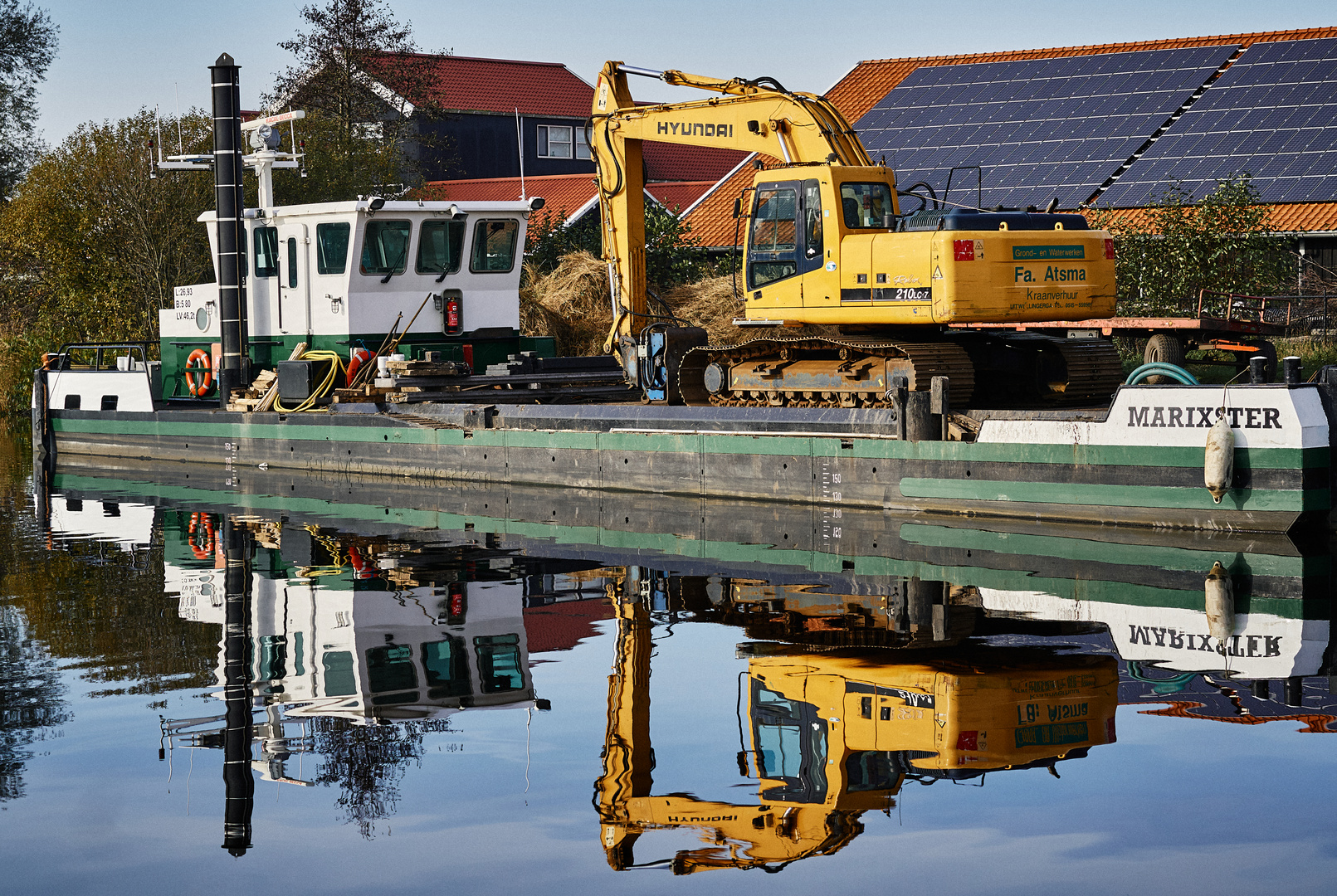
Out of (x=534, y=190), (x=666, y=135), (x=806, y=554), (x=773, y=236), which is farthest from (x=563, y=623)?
(x=534, y=190)

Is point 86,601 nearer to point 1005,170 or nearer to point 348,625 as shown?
point 348,625

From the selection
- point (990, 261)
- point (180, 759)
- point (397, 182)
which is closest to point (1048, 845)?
point (180, 759)

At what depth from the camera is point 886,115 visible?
1503 inches

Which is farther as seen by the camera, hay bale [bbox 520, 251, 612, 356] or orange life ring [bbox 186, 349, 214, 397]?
hay bale [bbox 520, 251, 612, 356]

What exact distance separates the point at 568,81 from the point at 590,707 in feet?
187

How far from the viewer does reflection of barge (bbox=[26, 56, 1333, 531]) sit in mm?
13859

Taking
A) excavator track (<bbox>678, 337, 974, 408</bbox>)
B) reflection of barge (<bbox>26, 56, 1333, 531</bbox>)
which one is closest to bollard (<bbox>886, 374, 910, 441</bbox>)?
reflection of barge (<bbox>26, 56, 1333, 531</bbox>)

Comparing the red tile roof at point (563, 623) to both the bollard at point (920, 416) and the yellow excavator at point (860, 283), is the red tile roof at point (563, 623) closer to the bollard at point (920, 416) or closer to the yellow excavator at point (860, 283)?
the bollard at point (920, 416)

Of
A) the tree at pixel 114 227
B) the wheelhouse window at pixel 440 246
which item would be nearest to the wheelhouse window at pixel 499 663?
the wheelhouse window at pixel 440 246

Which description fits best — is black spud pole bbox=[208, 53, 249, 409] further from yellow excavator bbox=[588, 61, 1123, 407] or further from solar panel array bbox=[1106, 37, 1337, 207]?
solar panel array bbox=[1106, 37, 1337, 207]

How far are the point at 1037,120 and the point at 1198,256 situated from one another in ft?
23.9

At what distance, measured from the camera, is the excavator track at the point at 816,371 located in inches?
638

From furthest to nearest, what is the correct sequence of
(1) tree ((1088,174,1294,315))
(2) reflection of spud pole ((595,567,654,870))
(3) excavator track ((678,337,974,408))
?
(1) tree ((1088,174,1294,315)) → (3) excavator track ((678,337,974,408)) → (2) reflection of spud pole ((595,567,654,870))

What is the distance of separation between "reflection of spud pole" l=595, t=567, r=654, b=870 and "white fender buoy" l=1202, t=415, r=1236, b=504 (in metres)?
5.45
